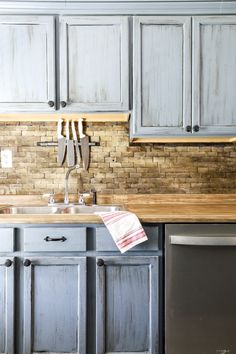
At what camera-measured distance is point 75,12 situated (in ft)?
7.09

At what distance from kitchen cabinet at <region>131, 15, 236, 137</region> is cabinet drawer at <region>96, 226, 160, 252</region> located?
0.65 meters

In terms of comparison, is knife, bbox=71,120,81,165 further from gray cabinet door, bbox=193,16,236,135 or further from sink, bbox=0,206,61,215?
gray cabinet door, bbox=193,16,236,135

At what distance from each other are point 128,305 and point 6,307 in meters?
0.61

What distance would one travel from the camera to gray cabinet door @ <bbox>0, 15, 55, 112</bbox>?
2.14 m

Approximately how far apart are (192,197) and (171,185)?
0.54ft

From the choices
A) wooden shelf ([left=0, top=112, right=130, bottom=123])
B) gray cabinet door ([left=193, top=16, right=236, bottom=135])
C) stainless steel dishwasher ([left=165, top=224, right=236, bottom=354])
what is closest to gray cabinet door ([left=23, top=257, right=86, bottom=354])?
stainless steel dishwasher ([left=165, top=224, right=236, bottom=354])

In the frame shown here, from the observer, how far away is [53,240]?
1795 millimetres

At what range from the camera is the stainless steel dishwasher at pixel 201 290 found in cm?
179

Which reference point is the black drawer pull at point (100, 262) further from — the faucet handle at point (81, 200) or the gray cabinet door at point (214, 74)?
the gray cabinet door at point (214, 74)

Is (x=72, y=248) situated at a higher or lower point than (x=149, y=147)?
lower

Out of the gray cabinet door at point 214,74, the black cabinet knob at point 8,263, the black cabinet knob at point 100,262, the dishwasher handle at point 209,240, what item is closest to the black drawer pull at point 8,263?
the black cabinet knob at point 8,263

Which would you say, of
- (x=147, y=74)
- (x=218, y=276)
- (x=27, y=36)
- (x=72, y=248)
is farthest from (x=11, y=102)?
(x=218, y=276)

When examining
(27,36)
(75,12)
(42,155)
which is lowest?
(42,155)

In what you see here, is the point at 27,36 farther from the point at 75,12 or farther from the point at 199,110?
the point at 199,110
